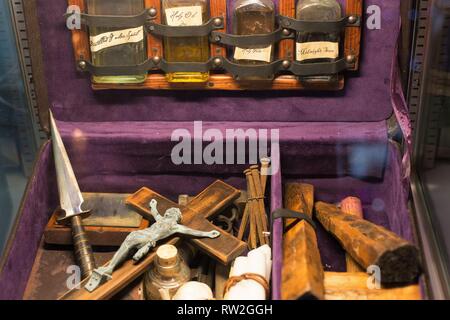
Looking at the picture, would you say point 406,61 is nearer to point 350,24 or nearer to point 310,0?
point 350,24

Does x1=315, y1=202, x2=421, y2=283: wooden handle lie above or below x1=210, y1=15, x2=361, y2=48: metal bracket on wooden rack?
below

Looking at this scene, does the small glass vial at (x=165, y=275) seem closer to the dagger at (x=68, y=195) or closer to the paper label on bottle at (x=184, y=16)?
the dagger at (x=68, y=195)

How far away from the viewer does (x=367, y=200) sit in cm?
195

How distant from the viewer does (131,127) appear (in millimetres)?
1907

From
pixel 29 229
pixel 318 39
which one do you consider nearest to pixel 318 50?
pixel 318 39

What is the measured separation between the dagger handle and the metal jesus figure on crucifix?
0.07m

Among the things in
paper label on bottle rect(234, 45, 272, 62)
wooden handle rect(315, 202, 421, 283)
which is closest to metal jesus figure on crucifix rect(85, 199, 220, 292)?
wooden handle rect(315, 202, 421, 283)

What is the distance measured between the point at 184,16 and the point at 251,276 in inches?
30.5

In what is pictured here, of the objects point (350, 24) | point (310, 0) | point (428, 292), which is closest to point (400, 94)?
point (350, 24)

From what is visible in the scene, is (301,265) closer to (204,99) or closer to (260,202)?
(260,202)

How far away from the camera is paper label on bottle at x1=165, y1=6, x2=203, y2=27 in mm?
1710

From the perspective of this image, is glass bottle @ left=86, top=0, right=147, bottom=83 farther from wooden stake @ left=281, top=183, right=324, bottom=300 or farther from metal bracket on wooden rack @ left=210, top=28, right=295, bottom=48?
wooden stake @ left=281, top=183, right=324, bottom=300
